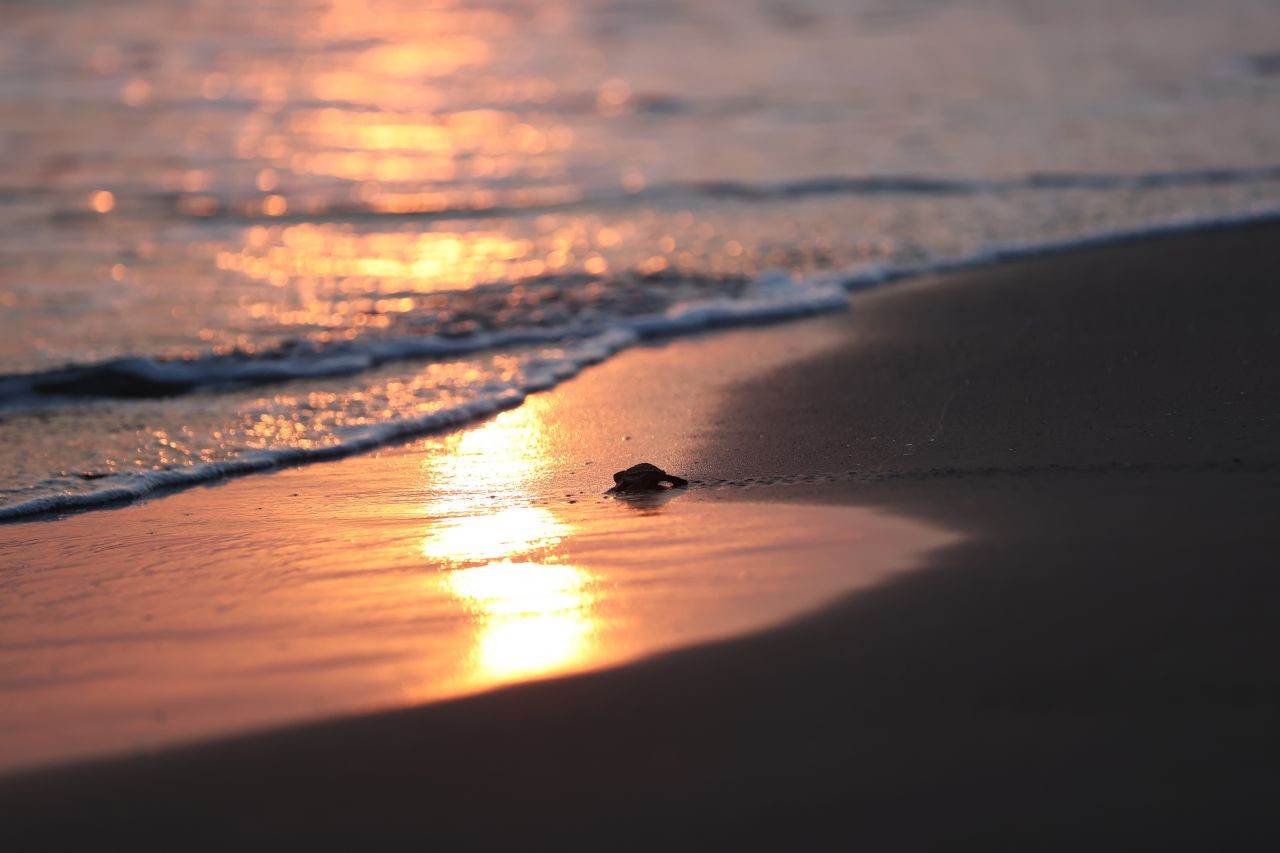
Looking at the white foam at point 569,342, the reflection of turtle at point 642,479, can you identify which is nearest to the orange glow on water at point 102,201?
the white foam at point 569,342

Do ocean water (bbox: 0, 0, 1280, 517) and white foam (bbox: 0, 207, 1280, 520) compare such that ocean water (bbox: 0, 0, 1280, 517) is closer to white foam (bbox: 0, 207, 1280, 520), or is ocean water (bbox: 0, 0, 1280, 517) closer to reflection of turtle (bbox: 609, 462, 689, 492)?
white foam (bbox: 0, 207, 1280, 520)

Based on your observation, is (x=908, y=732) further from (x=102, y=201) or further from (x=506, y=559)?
(x=102, y=201)

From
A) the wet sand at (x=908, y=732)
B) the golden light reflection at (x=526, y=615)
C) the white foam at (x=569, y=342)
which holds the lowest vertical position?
the wet sand at (x=908, y=732)

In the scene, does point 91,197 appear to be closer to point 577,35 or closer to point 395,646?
point 395,646

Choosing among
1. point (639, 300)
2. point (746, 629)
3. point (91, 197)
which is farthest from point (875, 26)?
point (746, 629)

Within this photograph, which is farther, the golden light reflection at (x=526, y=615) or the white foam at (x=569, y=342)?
the white foam at (x=569, y=342)

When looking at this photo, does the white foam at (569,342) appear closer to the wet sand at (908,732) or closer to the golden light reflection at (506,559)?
the golden light reflection at (506,559)

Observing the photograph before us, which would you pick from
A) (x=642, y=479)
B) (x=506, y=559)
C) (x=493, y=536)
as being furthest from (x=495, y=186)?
(x=506, y=559)
